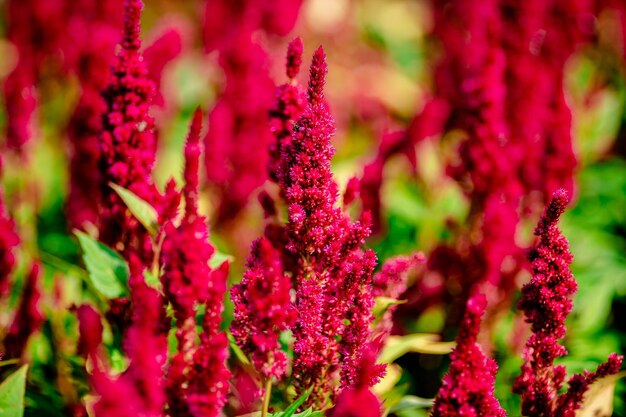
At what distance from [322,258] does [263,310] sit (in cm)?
23

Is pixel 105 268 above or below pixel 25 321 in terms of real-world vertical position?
above

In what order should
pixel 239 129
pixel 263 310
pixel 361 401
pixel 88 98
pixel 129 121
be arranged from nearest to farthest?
pixel 361 401, pixel 263 310, pixel 129 121, pixel 88 98, pixel 239 129


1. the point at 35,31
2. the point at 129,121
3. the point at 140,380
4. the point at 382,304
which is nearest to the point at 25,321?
the point at 129,121

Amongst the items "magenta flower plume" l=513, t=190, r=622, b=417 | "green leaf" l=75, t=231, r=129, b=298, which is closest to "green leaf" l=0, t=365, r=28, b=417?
"green leaf" l=75, t=231, r=129, b=298

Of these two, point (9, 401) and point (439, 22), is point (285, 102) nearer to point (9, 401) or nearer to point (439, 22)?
point (9, 401)

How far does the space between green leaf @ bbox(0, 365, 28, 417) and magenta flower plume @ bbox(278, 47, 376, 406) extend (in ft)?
1.92

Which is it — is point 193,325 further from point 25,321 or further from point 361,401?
point 25,321

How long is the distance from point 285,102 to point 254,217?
1679 millimetres

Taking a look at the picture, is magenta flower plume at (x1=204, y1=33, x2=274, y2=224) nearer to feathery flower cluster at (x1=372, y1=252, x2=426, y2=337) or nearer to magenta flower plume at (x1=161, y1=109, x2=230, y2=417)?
feathery flower cluster at (x1=372, y1=252, x2=426, y2=337)

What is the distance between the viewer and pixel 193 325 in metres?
1.25

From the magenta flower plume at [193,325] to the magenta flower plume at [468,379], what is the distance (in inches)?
14.2

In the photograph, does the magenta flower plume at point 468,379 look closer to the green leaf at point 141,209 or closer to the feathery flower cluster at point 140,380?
the feathery flower cluster at point 140,380

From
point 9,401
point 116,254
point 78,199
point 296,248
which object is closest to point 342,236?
point 296,248

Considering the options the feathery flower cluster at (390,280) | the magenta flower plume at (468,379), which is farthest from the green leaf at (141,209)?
the magenta flower plume at (468,379)
